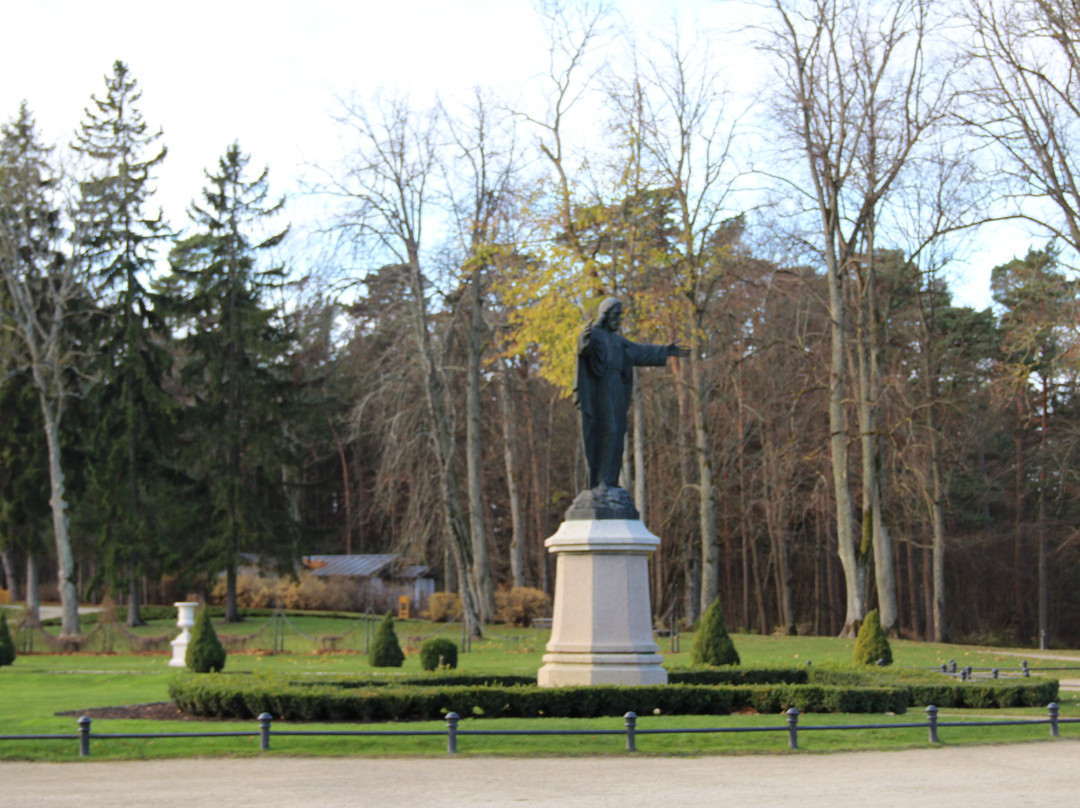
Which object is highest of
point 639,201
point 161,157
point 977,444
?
point 161,157

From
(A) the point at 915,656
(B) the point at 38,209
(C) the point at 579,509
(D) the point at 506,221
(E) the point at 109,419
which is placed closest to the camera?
(C) the point at 579,509

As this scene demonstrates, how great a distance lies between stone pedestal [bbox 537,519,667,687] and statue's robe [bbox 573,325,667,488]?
119 centimetres

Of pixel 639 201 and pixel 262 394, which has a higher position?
pixel 639 201

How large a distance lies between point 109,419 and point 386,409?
35.8 feet

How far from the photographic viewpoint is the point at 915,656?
27047 mm

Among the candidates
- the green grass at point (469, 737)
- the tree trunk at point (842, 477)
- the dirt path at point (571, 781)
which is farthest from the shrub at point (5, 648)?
the tree trunk at point (842, 477)

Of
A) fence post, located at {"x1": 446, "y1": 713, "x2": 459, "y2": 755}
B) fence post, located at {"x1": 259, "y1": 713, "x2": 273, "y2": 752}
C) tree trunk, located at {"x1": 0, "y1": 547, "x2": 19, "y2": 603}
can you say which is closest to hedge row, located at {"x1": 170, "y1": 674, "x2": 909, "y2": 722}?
fence post, located at {"x1": 259, "y1": 713, "x2": 273, "y2": 752}

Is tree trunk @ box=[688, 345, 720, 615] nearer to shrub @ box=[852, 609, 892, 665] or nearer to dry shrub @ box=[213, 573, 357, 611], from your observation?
shrub @ box=[852, 609, 892, 665]

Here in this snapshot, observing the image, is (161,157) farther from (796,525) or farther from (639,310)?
(796,525)

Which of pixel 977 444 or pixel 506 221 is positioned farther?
pixel 977 444

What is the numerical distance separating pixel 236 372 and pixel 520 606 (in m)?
14.7

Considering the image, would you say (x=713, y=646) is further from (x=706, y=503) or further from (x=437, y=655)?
(x=706, y=503)

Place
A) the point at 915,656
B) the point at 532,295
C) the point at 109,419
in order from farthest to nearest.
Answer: the point at 109,419 < the point at 532,295 < the point at 915,656

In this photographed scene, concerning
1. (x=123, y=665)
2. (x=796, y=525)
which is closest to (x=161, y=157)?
(x=123, y=665)
